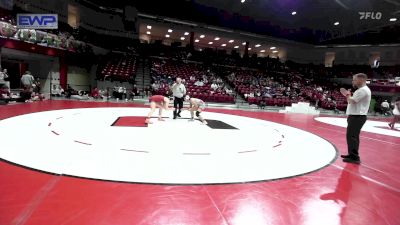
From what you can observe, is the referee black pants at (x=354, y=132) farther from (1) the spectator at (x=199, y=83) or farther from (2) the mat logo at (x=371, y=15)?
(2) the mat logo at (x=371, y=15)

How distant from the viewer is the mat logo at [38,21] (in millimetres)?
10742

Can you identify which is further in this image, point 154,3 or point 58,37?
point 154,3

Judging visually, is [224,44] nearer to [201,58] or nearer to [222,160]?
[201,58]

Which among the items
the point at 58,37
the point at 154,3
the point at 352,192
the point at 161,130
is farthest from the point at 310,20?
the point at 352,192

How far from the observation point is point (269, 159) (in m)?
4.26

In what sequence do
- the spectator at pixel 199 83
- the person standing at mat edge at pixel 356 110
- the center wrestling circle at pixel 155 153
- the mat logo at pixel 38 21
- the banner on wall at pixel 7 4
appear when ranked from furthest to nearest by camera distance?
the spectator at pixel 199 83 → the banner on wall at pixel 7 4 → the mat logo at pixel 38 21 → the person standing at mat edge at pixel 356 110 → the center wrestling circle at pixel 155 153

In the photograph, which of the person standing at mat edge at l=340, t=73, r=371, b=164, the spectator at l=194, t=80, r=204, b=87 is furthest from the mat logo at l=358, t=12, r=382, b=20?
the person standing at mat edge at l=340, t=73, r=371, b=164

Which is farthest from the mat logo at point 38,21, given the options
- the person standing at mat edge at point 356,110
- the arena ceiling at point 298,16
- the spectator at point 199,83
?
the arena ceiling at point 298,16

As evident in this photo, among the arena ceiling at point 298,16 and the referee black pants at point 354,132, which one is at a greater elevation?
the arena ceiling at point 298,16

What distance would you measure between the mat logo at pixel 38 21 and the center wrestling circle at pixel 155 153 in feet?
19.5

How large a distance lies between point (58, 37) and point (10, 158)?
51.2 feet

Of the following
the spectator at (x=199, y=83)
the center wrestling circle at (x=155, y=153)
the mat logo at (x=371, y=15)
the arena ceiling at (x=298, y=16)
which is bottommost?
the center wrestling circle at (x=155, y=153)

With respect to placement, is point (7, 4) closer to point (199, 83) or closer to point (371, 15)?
point (199, 83)

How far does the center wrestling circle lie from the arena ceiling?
57.2ft
